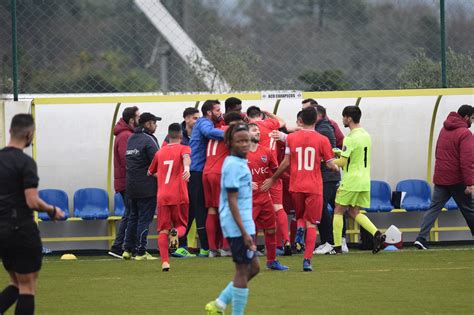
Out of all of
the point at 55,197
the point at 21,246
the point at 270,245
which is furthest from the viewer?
the point at 55,197

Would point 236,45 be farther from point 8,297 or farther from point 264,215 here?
point 8,297

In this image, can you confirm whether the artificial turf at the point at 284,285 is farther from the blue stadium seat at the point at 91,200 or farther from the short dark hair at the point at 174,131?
the blue stadium seat at the point at 91,200

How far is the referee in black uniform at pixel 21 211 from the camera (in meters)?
9.20

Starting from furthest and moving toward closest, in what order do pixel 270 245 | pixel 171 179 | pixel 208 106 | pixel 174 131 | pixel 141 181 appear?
pixel 141 181
pixel 208 106
pixel 174 131
pixel 171 179
pixel 270 245

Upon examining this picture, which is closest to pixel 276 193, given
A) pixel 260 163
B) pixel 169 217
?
pixel 260 163

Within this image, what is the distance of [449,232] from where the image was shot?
1864cm

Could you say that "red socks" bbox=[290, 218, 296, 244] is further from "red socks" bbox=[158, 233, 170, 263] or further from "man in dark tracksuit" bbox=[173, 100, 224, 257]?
"red socks" bbox=[158, 233, 170, 263]

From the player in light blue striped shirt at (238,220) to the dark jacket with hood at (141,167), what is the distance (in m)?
6.40

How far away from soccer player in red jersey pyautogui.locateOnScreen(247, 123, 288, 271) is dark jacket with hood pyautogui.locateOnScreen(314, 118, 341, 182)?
140cm

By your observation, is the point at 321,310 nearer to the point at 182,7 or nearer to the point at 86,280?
the point at 86,280

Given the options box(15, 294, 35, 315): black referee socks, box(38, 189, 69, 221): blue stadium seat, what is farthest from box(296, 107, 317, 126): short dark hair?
box(15, 294, 35, 315): black referee socks

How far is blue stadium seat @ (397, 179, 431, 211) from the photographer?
18516mm

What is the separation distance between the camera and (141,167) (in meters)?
16.5

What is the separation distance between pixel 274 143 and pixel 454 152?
8.71ft
